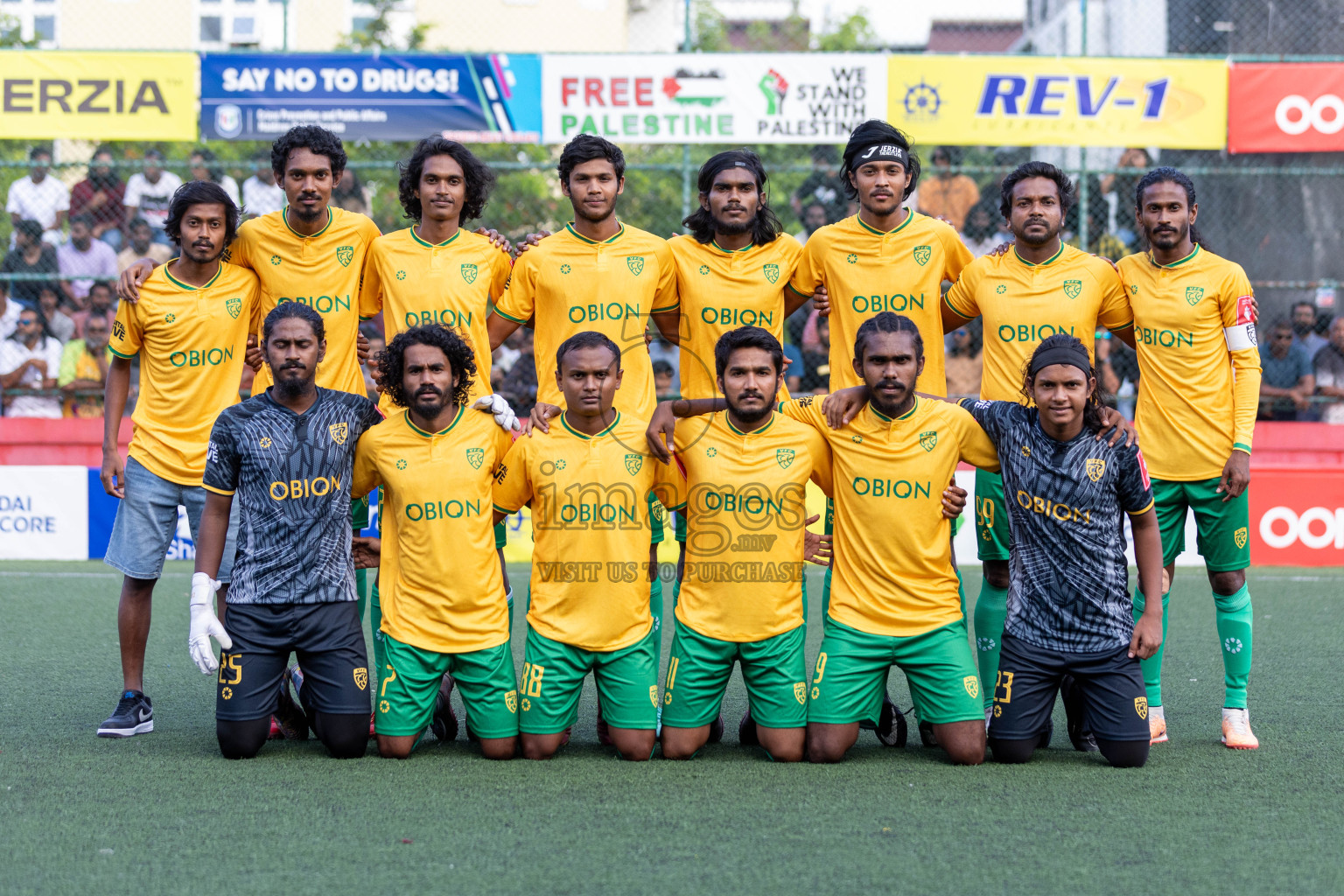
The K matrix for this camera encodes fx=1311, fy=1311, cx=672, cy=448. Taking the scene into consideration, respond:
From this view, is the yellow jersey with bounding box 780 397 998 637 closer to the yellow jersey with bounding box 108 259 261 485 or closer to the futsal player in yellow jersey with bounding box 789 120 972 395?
the futsal player in yellow jersey with bounding box 789 120 972 395

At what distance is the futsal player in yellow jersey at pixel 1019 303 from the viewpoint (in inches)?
209

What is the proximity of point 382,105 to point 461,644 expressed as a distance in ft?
24.2

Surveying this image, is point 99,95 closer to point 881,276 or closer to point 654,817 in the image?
point 881,276

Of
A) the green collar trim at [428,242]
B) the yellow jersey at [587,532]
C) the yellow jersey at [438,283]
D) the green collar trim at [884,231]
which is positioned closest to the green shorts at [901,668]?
the yellow jersey at [587,532]

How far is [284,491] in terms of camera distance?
4.95 metres

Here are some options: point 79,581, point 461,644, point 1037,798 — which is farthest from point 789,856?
point 79,581

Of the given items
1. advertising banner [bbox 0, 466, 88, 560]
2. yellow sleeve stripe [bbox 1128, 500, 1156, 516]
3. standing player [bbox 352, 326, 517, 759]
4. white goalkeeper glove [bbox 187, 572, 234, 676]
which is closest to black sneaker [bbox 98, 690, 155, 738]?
white goalkeeper glove [bbox 187, 572, 234, 676]

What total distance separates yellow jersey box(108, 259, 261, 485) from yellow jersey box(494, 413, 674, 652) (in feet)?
4.63

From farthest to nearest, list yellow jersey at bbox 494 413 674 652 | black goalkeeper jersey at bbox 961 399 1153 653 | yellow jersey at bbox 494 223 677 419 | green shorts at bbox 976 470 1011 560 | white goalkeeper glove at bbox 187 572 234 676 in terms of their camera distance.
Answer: yellow jersey at bbox 494 223 677 419 → green shorts at bbox 976 470 1011 560 → yellow jersey at bbox 494 413 674 652 → black goalkeeper jersey at bbox 961 399 1153 653 → white goalkeeper glove at bbox 187 572 234 676

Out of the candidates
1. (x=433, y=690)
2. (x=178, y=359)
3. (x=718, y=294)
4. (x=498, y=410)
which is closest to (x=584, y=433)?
(x=498, y=410)

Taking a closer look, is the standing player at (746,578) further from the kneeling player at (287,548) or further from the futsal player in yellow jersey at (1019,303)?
the kneeling player at (287,548)

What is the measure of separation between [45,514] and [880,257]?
7.67 m

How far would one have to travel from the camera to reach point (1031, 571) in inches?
194

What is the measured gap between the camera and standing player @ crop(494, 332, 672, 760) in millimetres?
4902
